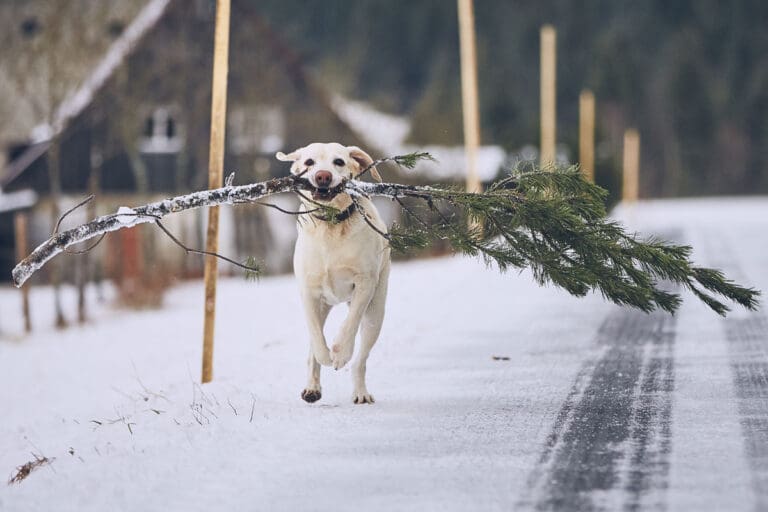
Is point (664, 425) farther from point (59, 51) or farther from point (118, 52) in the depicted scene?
point (118, 52)

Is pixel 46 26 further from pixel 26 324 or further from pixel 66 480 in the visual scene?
pixel 66 480

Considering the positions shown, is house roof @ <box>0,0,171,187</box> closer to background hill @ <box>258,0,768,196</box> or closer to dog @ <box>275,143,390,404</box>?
dog @ <box>275,143,390,404</box>

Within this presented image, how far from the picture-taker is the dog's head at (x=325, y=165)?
7426mm

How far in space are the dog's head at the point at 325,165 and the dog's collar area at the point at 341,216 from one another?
0.13m

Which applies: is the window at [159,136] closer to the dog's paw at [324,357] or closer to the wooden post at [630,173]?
the wooden post at [630,173]

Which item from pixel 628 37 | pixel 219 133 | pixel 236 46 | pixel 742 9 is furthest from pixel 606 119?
pixel 219 133

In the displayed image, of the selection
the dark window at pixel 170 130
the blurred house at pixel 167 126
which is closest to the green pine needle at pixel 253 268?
the blurred house at pixel 167 126

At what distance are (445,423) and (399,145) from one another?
45.9 meters

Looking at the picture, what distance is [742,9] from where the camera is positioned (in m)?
109

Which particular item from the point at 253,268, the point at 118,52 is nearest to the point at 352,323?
the point at 253,268

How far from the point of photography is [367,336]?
7910 millimetres

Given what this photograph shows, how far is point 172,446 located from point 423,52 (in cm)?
10590

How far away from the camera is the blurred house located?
2970 centimetres

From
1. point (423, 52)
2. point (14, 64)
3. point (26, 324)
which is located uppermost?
point (423, 52)
